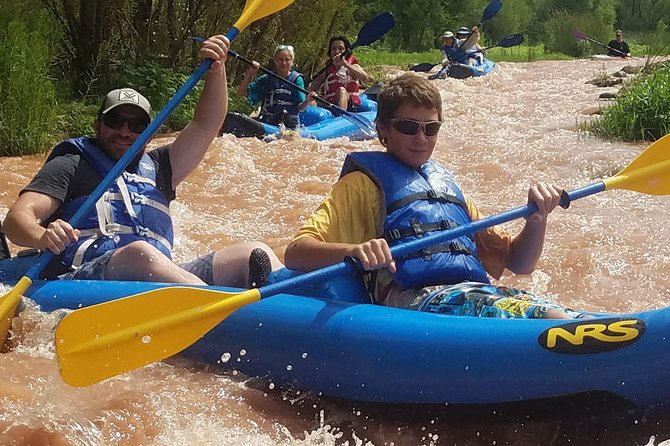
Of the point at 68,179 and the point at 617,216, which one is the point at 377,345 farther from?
the point at 617,216

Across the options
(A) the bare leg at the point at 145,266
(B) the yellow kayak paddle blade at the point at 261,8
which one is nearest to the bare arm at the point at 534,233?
(A) the bare leg at the point at 145,266

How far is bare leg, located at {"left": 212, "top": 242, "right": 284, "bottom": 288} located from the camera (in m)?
2.61

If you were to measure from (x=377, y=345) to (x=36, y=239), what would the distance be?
42.8 inches

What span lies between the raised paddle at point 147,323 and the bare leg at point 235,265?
0.43 m

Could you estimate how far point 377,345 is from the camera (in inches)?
79.7

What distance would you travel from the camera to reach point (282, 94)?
6.70m

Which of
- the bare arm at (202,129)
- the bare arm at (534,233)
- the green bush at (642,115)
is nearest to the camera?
the bare arm at (534,233)

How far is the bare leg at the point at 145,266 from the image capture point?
2.52 metres

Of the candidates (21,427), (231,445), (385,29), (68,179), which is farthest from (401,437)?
(385,29)

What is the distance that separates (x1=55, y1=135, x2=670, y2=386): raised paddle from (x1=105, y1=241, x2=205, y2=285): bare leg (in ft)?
1.39

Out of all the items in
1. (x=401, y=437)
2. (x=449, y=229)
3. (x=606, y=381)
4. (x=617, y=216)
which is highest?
(x=449, y=229)

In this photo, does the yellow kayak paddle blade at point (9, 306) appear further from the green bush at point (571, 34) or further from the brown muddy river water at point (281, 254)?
the green bush at point (571, 34)

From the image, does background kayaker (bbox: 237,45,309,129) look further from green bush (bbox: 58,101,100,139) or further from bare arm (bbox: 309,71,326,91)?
green bush (bbox: 58,101,100,139)

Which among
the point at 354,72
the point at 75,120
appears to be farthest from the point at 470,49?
the point at 75,120
